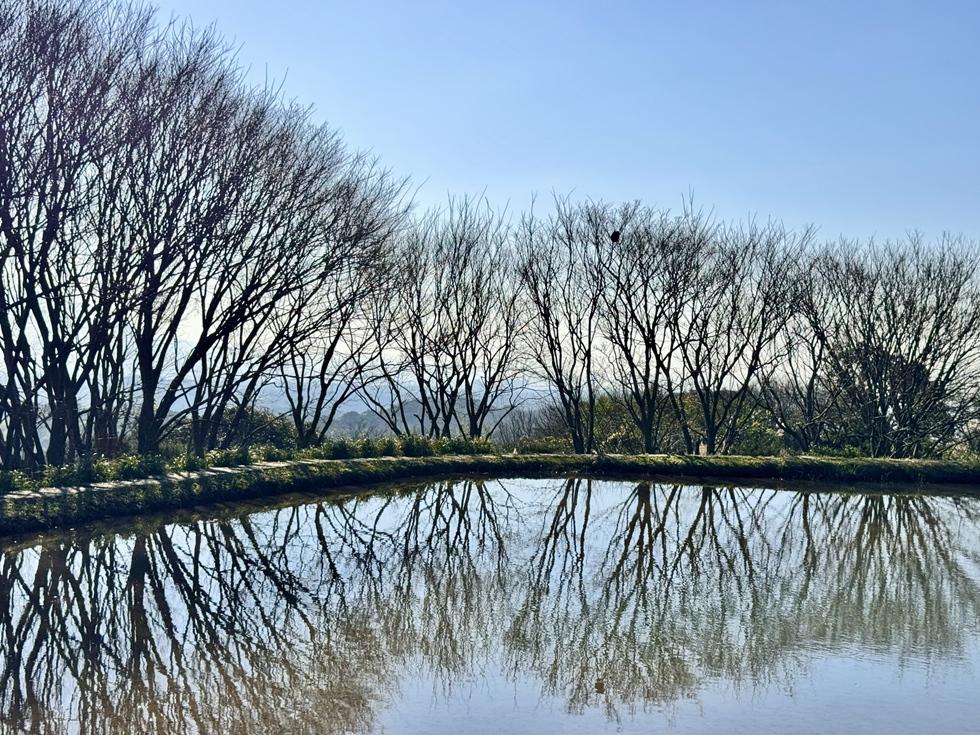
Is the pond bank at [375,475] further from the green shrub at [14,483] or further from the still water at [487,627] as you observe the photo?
the still water at [487,627]

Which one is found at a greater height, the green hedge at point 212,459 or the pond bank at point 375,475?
the green hedge at point 212,459

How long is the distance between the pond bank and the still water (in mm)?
580

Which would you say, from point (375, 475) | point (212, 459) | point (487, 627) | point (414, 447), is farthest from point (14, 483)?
point (414, 447)

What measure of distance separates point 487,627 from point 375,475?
9.24m

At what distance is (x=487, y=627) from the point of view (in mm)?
7074

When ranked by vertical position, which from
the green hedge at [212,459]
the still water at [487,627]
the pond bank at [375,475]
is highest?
the green hedge at [212,459]

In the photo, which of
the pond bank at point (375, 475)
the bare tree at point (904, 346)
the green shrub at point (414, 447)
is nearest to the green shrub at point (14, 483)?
the pond bank at point (375, 475)

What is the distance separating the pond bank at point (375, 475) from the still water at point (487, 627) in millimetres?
580

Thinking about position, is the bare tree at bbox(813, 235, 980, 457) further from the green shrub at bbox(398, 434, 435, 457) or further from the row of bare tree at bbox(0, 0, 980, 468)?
the green shrub at bbox(398, 434, 435, 457)

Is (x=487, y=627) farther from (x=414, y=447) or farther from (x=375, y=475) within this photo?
(x=414, y=447)

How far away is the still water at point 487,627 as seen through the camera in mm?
5234

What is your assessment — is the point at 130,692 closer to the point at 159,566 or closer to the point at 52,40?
the point at 159,566

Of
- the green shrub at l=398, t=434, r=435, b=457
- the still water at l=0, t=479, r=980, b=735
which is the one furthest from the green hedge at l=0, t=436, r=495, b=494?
the still water at l=0, t=479, r=980, b=735

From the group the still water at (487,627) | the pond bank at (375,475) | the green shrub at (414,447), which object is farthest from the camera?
the green shrub at (414,447)
